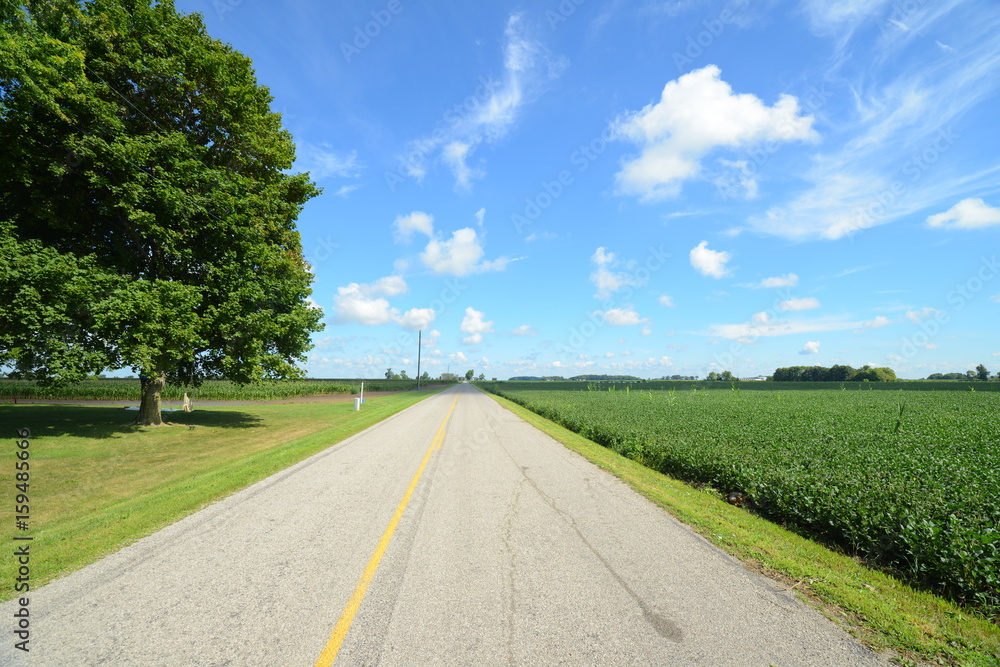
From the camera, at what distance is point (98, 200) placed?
14594 mm

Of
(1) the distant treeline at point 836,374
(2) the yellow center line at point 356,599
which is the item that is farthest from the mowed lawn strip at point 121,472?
(1) the distant treeline at point 836,374

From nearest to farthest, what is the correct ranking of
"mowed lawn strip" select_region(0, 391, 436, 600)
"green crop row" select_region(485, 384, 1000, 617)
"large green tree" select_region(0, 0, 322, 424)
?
"green crop row" select_region(485, 384, 1000, 617), "mowed lawn strip" select_region(0, 391, 436, 600), "large green tree" select_region(0, 0, 322, 424)

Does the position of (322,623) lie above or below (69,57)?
below

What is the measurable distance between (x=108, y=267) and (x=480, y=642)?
18347mm

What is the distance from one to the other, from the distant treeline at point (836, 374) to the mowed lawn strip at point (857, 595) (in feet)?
409

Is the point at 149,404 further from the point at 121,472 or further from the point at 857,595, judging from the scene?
the point at 857,595

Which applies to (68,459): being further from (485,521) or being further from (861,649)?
(861,649)

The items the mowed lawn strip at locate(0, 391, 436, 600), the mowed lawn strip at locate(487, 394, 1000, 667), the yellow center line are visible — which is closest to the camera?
the yellow center line

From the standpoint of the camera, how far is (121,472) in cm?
1025

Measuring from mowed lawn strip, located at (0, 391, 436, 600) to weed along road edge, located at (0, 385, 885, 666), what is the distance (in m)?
0.71

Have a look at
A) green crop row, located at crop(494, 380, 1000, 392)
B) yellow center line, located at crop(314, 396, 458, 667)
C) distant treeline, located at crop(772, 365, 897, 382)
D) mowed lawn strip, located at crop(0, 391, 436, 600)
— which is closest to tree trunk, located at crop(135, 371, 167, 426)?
mowed lawn strip, located at crop(0, 391, 436, 600)

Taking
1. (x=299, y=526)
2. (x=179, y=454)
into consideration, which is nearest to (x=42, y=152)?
(x=179, y=454)

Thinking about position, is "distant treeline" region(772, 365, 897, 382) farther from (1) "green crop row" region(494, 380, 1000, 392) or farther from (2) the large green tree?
(2) the large green tree

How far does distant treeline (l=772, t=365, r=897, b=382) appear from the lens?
338ft
